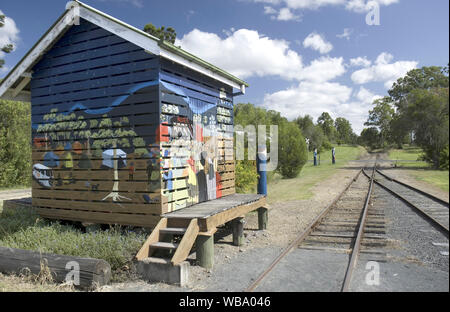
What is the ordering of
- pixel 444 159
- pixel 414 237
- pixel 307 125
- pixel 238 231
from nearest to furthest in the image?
pixel 444 159, pixel 414 237, pixel 238 231, pixel 307 125

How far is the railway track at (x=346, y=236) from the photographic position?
596cm

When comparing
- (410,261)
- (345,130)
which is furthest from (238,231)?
(345,130)

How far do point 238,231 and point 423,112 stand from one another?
212 inches

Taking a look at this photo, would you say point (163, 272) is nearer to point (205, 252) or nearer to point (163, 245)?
point (163, 245)

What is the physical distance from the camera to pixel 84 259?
563cm

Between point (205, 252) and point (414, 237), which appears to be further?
point (414, 237)

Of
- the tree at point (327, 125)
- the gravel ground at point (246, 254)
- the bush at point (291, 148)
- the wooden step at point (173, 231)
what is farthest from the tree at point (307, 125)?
the wooden step at point (173, 231)

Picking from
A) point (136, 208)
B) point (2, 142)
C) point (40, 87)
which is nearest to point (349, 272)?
point (136, 208)

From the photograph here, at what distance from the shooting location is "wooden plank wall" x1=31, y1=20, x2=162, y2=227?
6.93 m

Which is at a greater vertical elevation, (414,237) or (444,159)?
(444,159)

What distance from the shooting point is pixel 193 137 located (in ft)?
26.0

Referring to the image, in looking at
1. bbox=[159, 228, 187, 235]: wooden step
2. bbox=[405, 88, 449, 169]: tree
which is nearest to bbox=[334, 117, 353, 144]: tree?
bbox=[405, 88, 449, 169]: tree

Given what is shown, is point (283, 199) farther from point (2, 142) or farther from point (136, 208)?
point (2, 142)

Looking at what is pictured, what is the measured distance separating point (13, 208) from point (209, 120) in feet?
20.8
